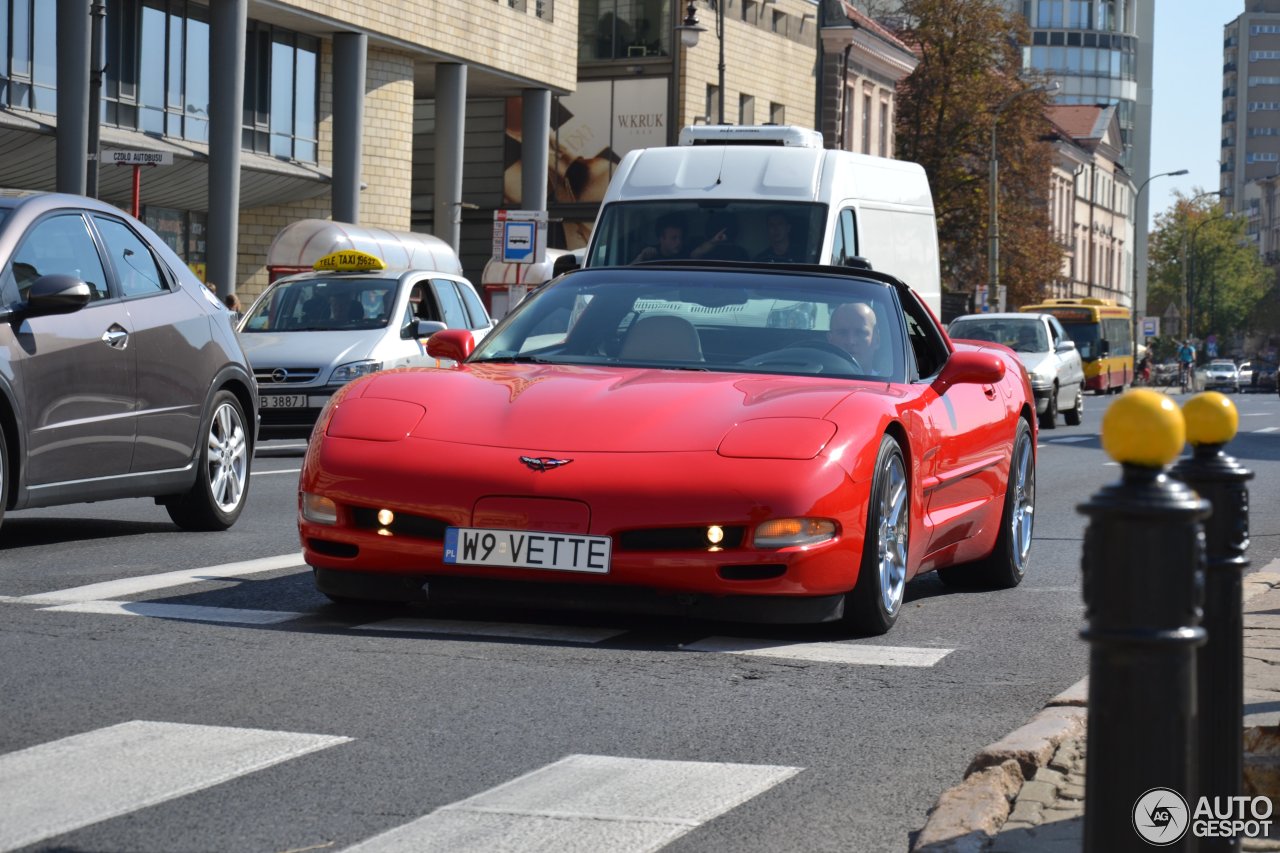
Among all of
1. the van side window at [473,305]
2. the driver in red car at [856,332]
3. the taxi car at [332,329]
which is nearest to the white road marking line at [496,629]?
the driver in red car at [856,332]

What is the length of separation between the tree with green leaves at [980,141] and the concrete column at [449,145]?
87.0ft

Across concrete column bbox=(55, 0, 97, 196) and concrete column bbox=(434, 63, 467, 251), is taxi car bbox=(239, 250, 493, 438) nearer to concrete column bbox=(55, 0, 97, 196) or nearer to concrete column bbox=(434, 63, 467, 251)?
concrete column bbox=(55, 0, 97, 196)

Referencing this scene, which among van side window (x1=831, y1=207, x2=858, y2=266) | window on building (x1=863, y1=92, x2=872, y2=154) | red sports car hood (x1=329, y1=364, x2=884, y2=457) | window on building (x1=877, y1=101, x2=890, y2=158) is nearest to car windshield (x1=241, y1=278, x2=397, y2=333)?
van side window (x1=831, y1=207, x2=858, y2=266)

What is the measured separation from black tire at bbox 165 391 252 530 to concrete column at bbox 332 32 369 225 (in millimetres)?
33160

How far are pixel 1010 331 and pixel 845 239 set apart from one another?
14.5 meters

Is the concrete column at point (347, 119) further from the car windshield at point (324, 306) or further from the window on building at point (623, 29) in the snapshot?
the car windshield at point (324, 306)

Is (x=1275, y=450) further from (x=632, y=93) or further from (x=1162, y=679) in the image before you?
(x=632, y=93)

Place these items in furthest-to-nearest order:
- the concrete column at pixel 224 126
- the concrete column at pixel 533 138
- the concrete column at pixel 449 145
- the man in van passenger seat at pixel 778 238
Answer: the concrete column at pixel 533 138 < the concrete column at pixel 449 145 < the concrete column at pixel 224 126 < the man in van passenger seat at pixel 778 238

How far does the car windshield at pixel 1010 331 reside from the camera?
110 ft

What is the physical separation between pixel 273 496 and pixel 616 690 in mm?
8180

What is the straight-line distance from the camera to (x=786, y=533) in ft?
23.6

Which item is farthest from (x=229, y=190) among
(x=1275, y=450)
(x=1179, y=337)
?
(x=1179, y=337)

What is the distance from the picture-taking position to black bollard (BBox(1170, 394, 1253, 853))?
3.65 meters

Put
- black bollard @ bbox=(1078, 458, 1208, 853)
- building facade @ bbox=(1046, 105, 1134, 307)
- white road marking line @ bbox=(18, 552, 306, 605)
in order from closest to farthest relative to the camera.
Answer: black bollard @ bbox=(1078, 458, 1208, 853), white road marking line @ bbox=(18, 552, 306, 605), building facade @ bbox=(1046, 105, 1134, 307)
